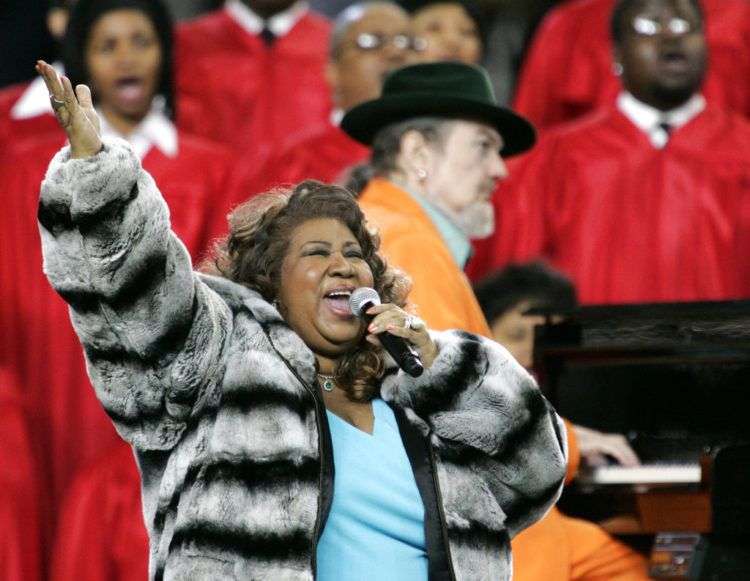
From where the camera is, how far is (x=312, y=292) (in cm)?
271

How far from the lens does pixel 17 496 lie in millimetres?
4863

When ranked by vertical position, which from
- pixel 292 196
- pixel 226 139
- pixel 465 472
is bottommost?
pixel 465 472

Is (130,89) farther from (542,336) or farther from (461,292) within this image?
(461,292)

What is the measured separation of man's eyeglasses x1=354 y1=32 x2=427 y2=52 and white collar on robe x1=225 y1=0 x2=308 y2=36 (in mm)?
545

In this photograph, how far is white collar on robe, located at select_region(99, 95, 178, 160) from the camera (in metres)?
5.81

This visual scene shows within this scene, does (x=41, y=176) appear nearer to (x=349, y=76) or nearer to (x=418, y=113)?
(x=349, y=76)

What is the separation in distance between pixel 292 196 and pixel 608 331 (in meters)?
1.73

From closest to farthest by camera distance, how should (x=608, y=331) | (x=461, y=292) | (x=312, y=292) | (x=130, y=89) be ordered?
(x=312, y=292), (x=461, y=292), (x=608, y=331), (x=130, y=89)

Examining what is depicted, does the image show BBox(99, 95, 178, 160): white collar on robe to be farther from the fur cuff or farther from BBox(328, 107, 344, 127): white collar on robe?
the fur cuff

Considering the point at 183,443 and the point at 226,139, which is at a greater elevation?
the point at 226,139

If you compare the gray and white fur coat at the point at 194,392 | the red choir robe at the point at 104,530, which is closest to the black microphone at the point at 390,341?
the gray and white fur coat at the point at 194,392

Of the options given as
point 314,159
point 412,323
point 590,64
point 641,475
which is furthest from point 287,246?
point 590,64

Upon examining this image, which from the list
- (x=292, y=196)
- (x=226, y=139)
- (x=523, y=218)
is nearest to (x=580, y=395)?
(x=523, y=218)

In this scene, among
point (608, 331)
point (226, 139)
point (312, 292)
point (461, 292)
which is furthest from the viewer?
point (226, 139)
